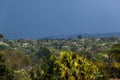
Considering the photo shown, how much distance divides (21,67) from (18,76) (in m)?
13.0

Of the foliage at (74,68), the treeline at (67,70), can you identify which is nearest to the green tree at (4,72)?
the treeline at (67,70)

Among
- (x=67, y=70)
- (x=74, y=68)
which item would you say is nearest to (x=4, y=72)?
(x=67, y=70)

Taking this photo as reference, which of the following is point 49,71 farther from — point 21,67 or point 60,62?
point 21,67

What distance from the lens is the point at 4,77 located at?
Result: 47281 mm

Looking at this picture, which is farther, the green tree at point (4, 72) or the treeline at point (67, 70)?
the green tree at point (4, 72)

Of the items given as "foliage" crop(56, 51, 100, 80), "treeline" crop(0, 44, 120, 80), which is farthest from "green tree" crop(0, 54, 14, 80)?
"foliage" crop(56, 51, 100, 80)

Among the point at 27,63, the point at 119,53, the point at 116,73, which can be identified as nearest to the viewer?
the point at 116,73

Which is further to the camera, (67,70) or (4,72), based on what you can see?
(4,72)

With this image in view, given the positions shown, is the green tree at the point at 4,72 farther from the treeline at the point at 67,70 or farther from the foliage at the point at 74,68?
the foliage at the point at 74,68

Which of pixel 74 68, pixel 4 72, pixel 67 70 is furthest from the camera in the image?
pixel 4 72

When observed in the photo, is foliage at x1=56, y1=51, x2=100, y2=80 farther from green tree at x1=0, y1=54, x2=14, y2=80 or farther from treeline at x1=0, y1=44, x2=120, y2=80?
green tree at x1=0, y1=54, x2=14, y2=80

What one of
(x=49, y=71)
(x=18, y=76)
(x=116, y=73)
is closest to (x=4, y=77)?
(x=18, y=76)

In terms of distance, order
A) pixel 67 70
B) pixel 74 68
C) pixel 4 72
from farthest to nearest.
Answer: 1. pixel 4 72
2. pixel 74 68
3. pixel 67 70

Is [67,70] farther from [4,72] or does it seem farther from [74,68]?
[4,72]
